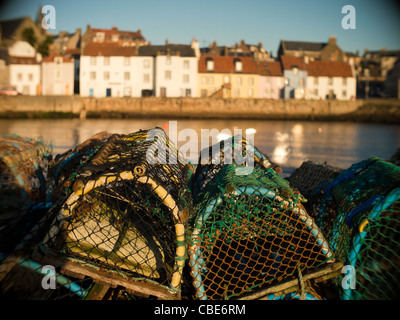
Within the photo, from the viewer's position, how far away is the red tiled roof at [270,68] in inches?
1524

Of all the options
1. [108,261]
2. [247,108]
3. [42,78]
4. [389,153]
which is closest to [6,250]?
[108,261]

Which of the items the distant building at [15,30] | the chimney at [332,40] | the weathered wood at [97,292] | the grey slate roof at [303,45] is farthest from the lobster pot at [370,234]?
the chimney at [332,40]

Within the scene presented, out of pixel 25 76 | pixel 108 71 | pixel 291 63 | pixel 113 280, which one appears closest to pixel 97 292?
pixel 113 280

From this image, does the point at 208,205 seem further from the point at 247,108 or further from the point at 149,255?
the point at 247,108

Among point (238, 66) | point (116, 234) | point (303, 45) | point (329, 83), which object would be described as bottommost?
point (116, 234)

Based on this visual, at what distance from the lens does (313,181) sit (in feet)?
13.3

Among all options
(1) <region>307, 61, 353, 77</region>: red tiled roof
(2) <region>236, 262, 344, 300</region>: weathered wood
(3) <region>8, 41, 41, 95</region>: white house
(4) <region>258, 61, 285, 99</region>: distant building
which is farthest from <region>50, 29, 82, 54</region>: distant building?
(2) <region>236, 262, 344, 300</region>: weathered wood

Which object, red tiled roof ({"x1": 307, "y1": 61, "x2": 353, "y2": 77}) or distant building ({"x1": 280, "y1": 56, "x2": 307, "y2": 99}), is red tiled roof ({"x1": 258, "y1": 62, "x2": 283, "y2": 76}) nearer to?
distant building ({"x1": 280, "y1": 56, "x2": 307, "y2": 99})

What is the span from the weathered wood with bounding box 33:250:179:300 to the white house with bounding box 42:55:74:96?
125 feet

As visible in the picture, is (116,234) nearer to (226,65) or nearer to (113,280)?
(113,280)

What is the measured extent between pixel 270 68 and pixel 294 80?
2661 mm

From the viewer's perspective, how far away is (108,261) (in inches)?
94.9

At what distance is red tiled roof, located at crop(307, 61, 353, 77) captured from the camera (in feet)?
130
